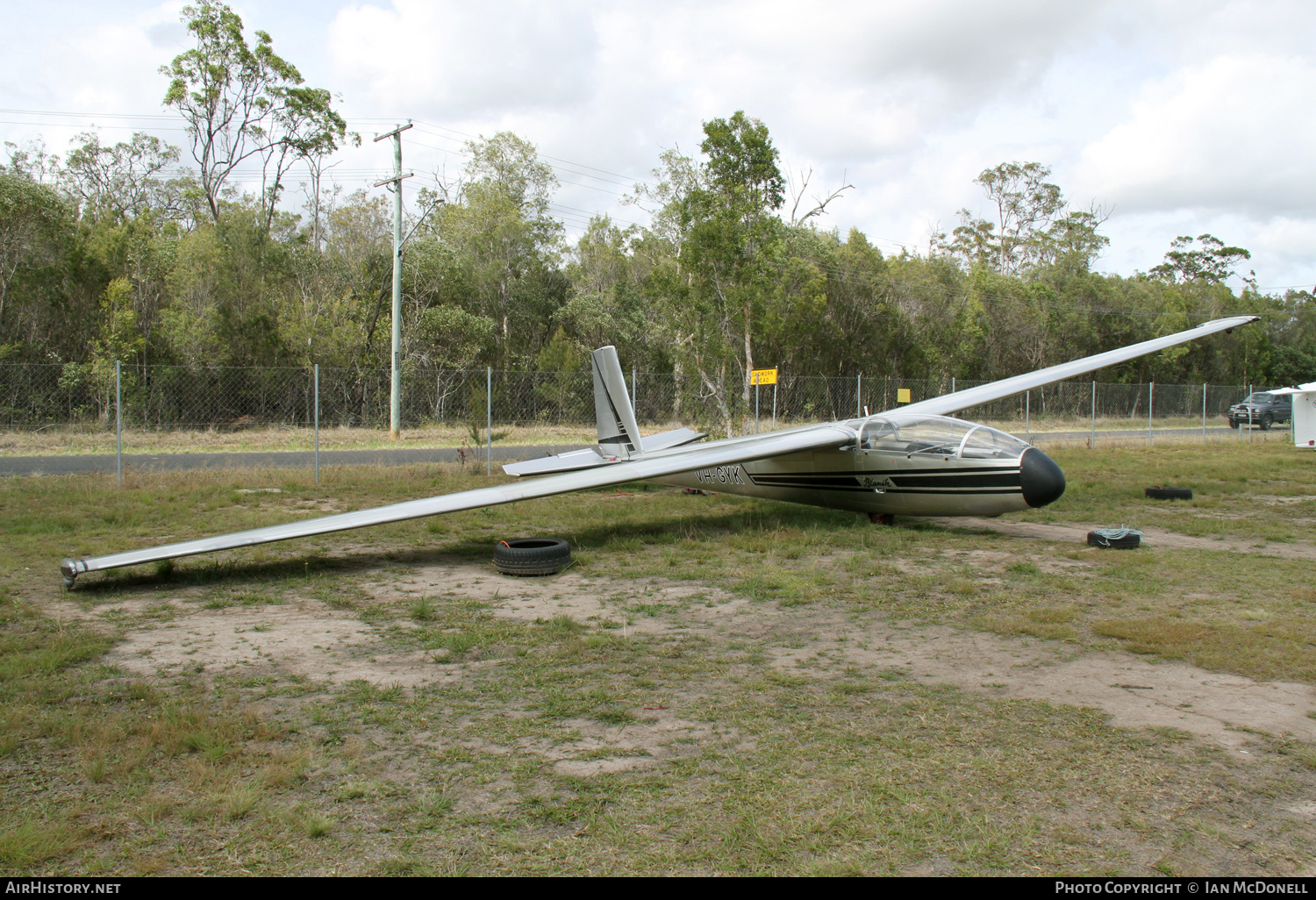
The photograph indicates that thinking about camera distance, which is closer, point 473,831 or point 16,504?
point 473,831

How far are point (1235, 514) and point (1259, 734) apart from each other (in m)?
10.2

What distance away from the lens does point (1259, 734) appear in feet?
14.1

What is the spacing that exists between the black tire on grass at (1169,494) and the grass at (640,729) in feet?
16.3

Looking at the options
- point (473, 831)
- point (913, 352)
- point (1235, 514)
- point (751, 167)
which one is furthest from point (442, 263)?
point (473, 831)

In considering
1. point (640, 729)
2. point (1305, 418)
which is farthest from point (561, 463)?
point (1305, 418)

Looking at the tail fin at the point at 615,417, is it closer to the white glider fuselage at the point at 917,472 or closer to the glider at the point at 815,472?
the glider at the point at 815,472

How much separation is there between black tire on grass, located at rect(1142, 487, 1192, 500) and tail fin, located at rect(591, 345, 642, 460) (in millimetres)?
9564

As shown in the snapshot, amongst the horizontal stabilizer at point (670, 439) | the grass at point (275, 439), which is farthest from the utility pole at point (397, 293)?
the horizontal stabilizer at point (670, 439)

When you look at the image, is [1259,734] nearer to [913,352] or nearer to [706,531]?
[706,531]

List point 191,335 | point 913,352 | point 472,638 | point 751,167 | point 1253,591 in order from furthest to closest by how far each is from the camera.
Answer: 1. point 913,352
2. point 191,335
3. point 751,167
4. point 1253,591
5. point 472,638

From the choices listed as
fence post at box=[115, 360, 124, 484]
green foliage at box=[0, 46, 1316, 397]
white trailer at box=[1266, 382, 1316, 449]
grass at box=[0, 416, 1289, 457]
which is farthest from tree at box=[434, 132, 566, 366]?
white trailer at box=[1266, 382, 1316, 449]

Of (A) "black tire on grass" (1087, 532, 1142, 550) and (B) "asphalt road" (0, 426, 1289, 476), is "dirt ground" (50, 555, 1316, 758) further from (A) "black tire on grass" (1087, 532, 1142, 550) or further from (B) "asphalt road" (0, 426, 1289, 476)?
(B) "asphalt road" (0, 426, 1289, 476)

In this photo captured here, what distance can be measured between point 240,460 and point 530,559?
15942mm

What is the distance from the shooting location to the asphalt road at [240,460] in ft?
60.0
